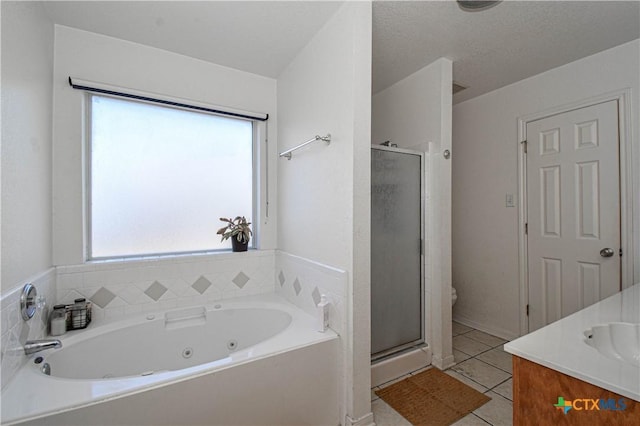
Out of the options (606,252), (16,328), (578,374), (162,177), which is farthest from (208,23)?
(606,252)

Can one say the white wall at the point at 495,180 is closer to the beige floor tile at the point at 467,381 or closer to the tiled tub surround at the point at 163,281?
the beige floor tile at the point at 467,381

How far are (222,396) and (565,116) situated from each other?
3.14 meters

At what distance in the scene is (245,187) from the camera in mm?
2473

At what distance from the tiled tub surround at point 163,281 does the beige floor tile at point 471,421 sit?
Result: 1.57 meters

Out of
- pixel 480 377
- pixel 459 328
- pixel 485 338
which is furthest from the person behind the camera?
pixel 459 328

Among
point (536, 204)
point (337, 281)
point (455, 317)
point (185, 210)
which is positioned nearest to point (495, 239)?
point (536, 204)

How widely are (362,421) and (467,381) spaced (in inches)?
36.3

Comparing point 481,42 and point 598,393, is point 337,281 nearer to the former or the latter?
point 598,393

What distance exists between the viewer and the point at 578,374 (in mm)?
801


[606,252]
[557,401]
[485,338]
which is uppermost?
[606,252]

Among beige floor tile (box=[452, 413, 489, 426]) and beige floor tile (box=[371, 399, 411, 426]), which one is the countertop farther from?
beige floor tile (box=[371, 399, 411, 426])

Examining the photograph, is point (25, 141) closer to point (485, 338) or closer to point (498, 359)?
point (498, 359)

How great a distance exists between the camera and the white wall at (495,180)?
225 centimetres

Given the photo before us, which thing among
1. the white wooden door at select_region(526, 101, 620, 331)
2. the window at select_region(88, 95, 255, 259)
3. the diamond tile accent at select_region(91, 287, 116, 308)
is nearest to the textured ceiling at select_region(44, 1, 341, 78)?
the window at select_region(88, 95, 255, 259)
